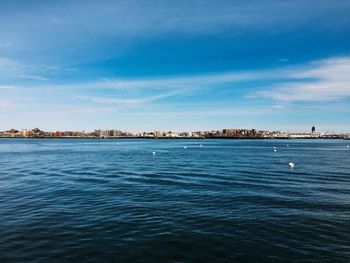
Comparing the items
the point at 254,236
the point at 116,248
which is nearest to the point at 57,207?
the point at 116,248

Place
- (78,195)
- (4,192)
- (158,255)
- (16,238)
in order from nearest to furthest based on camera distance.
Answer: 1. (158,255)
2. (16,238)
3. (78,195)
4. (4,192)

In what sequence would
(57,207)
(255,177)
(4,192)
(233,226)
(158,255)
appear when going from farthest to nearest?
(255,177) < (4,192) < (57,207) < (233,226) < (158,255)

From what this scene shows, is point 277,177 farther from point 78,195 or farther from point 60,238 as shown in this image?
point 60,238

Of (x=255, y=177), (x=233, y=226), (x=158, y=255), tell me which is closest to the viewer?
(x=158, y=255)

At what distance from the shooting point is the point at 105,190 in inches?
1294

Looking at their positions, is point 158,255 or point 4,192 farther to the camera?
point 4,192

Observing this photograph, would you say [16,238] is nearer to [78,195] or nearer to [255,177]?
[78,195]

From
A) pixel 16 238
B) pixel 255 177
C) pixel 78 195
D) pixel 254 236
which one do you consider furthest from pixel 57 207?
pixel 255 177

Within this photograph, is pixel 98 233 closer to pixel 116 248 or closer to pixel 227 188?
pixel 116 248

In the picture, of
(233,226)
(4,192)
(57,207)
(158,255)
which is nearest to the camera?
(158,255)

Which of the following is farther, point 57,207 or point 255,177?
point 255,177

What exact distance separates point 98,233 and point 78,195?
1271 centimetres

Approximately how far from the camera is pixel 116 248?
1616 centimetres

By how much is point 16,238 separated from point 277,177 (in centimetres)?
3416
